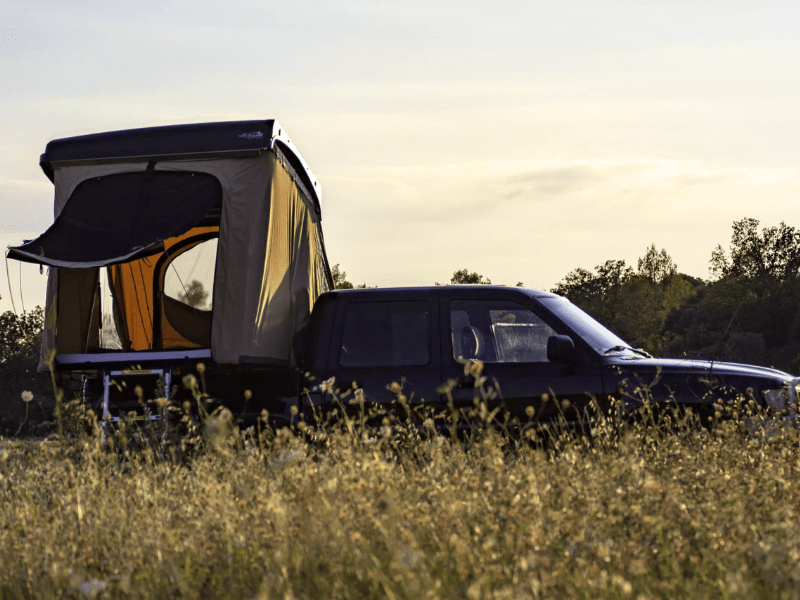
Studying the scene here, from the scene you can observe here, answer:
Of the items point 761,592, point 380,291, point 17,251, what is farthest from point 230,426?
point 761,592

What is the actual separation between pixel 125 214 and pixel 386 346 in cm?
237

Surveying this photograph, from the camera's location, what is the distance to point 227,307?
6.99m

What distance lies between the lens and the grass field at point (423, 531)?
3.59 meters

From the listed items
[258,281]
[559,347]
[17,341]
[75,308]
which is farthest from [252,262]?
[17,341]

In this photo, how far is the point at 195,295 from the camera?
10133mm

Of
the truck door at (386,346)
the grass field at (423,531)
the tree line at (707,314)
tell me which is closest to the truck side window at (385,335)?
the truck door at (386,346)

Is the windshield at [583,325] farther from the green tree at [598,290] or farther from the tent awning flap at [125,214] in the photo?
the green tree at [598,290]

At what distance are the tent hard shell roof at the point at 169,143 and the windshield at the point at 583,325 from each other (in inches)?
103

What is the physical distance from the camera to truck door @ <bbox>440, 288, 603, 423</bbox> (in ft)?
22.1

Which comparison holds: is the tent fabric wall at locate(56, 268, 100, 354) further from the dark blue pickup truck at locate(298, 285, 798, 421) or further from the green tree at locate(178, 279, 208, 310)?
the green tree at locate(178, 279, 208, 310)

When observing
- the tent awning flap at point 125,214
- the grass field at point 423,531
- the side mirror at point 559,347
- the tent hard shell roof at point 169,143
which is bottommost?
the grass field at point 423,531

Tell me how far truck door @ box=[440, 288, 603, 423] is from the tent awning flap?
2189mm

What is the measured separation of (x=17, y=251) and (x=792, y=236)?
34.9m

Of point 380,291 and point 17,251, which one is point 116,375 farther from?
point 380,291
